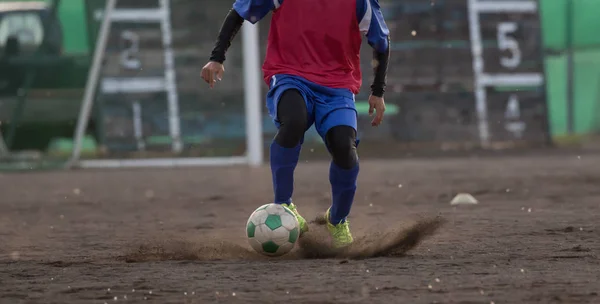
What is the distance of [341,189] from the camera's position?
5465mm

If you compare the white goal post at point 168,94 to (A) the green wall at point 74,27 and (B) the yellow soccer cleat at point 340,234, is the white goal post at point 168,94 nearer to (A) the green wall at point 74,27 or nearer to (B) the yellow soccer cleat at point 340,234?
(A) the green wall at point 74,27

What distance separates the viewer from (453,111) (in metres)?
15.7

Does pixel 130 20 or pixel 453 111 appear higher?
pixel 130 20

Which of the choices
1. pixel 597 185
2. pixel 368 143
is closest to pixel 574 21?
pixel 368 143

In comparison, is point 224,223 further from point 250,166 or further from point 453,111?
point 453,111

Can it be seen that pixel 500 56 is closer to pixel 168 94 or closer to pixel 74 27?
pixel 168 94

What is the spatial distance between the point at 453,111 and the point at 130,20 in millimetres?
4461

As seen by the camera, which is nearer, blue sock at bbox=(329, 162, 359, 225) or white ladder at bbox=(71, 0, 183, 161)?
blue sock at bbox=(329, 162, 359, 225)

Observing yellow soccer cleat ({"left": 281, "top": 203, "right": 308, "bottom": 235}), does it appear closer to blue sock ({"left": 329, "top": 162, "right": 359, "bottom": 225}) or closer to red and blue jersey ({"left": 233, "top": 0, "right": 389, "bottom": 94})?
blue sock ({"left": 329, "top": 162, "right": 359, "bottom": 225})

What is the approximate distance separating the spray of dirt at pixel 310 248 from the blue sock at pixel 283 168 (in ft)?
0.72

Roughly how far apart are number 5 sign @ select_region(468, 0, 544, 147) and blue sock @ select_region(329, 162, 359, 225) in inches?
411

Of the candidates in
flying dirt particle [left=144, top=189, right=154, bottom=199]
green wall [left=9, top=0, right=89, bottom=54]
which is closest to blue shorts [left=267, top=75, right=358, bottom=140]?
flying dirt particle [left=144, top=189, right=154, bottom=199]

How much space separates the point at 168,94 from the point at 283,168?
9.09m

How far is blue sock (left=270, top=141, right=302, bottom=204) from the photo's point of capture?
5.41 meters
